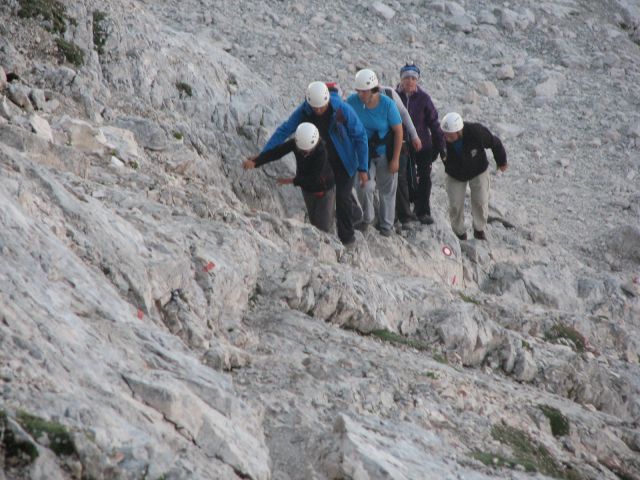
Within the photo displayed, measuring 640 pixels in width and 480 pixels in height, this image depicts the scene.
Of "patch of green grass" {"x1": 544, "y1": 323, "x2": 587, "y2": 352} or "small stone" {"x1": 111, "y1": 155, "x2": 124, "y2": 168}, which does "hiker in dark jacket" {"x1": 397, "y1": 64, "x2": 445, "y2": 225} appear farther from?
"small stone" {"x1": 111, "y1": 155, "x2": 124, "y2": 168}

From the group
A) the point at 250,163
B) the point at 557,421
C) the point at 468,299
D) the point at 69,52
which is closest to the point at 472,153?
the point at 468,299

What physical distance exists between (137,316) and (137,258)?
822mm

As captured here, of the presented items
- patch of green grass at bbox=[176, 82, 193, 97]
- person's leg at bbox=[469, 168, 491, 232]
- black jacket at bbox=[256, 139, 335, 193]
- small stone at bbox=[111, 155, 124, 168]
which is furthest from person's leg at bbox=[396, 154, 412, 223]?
small stone at bbox=[111, 155, 124, 168]

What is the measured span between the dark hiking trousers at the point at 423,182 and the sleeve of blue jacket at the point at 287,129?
250cm

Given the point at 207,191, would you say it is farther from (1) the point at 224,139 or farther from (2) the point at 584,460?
(2) the point at 584,460

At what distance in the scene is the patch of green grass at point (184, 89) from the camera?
1401 cm

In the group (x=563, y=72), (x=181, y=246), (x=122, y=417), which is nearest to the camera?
(x=122, y=417)

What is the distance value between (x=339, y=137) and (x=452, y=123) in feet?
7.50

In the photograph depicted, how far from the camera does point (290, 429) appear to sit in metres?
7.05

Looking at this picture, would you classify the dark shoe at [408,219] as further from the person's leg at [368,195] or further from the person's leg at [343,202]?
the person's leg at [343,202]

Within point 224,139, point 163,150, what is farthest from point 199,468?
point 224,139

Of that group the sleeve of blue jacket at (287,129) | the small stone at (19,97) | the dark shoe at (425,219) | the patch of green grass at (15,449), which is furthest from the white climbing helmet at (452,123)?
the patch of green grass at (15,449)

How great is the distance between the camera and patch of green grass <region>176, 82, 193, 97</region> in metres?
14.0

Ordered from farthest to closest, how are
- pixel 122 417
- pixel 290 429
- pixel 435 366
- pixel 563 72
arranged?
pixel 563 72 < pixel 435 366 < pixel 290 429 < pixel 122 417
